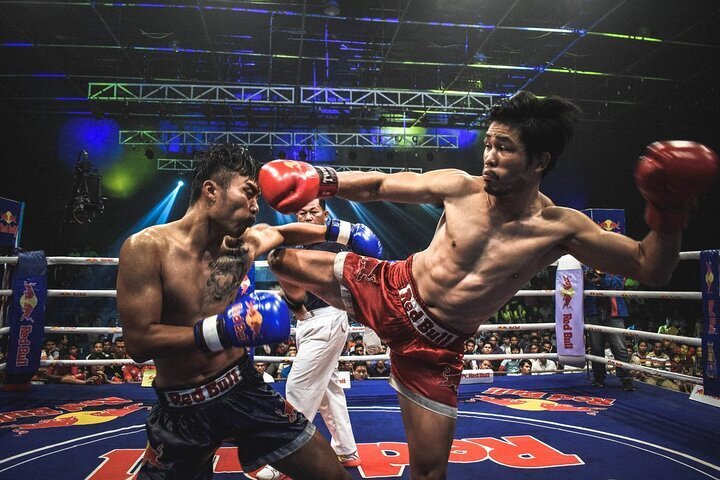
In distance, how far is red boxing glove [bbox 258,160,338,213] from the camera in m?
1.68

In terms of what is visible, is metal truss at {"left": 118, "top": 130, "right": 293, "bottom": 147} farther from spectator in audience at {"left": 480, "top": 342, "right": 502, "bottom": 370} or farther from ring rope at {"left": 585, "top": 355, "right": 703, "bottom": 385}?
ring rope at {"left": 585, "top": 355, "right": 703, "bottom": 385}

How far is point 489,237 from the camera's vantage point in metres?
1.85

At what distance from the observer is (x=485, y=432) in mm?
3268

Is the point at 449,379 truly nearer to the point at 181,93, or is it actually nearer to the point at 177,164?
the point at 181,93

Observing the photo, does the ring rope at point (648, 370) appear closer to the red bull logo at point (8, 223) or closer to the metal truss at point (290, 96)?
the red bull logo at point (8, 223)

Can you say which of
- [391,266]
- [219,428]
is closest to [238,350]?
[219,428]

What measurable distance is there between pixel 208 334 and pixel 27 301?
3.63 metres

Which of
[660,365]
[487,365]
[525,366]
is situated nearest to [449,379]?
[487,365]

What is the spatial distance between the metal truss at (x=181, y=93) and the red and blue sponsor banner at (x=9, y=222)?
20.1 feet

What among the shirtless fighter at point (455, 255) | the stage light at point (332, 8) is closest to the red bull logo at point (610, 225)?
the shirtless fighter at point (455, 255)

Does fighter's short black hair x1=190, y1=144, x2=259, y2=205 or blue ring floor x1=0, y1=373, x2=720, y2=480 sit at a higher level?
fighter's short black hair x1=190, y1=144, x2=259, y2=205

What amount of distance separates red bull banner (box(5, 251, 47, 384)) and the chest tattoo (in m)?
3.36

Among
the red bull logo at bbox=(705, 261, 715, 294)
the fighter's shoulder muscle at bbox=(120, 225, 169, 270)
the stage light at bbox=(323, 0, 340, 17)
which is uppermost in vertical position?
the stage light at bbox=(323, 0, 340, 17)

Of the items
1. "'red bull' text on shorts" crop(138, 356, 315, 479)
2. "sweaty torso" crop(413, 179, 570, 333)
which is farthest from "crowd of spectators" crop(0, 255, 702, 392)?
"sweaty torso" crop(413, 179, 570, 333)
